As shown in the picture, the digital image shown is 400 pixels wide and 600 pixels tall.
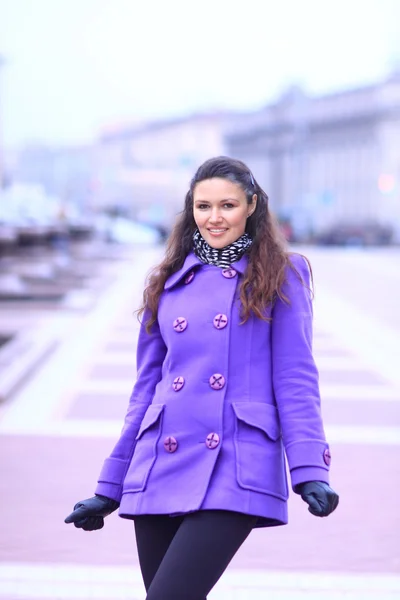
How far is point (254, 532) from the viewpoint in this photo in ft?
19.5

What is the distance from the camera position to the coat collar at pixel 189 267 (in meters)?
3.45

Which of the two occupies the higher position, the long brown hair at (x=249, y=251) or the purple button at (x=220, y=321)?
the long brown hair at (x=249, y=251)

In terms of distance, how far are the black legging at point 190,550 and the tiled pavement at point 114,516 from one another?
1701 mm

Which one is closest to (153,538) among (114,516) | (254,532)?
(254,532)

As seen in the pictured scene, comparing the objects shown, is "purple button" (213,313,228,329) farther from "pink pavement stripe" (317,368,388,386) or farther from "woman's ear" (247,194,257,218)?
"pink pavement stripe" (317,368,388,386)

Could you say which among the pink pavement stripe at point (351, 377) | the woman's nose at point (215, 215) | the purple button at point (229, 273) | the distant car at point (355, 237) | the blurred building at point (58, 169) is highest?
the woman's nose at point (215, 215)

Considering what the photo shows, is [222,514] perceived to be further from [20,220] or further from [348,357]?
[20,220]

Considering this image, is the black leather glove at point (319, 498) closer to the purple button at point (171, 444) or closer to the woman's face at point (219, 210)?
the purple button at point (171, 444)

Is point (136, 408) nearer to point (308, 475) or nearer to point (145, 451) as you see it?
point (145, 451)

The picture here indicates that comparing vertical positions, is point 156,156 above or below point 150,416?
below

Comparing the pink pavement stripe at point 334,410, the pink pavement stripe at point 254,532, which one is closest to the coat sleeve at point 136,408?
the pink pavement stripe at point 254,532

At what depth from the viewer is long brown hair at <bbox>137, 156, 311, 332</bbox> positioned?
336 cm

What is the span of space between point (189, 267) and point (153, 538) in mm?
794

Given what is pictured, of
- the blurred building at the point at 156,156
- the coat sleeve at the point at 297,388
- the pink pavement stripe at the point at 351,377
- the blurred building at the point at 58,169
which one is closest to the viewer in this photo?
the coat sleeve at the point at 297,388
